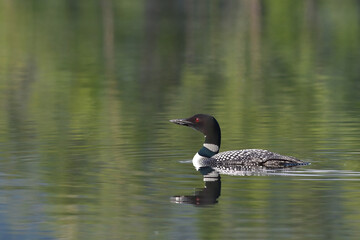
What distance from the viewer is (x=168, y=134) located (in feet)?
62.5

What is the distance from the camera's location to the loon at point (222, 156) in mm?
15219

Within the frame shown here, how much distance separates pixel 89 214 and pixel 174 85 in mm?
18330

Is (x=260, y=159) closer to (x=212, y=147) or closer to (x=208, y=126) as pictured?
(x=212, y=147)

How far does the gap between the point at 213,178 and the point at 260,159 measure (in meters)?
0.85

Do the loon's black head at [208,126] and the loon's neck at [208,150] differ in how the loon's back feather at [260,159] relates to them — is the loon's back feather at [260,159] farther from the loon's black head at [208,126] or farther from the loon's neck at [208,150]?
the loon's black head at [208,126]

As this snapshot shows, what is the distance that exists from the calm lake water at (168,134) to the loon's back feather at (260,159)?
1.06 ft

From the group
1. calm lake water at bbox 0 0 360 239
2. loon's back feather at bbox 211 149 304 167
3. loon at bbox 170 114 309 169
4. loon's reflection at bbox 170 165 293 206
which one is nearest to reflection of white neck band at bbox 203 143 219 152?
loon at bbox 170 114 309 169

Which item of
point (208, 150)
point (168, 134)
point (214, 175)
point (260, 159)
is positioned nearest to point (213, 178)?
point (214, 175)

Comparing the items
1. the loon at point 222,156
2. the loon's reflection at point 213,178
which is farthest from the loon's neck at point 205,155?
the loon's reflection at point 213,178

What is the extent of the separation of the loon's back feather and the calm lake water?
0.32 meters

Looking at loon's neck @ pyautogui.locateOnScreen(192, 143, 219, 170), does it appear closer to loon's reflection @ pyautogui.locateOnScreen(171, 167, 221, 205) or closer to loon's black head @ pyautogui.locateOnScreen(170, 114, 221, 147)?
loon's black head @ pyautogui.locateOnScreen(170, 114, 221, 147)

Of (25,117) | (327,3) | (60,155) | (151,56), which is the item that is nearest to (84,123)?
(25,117)

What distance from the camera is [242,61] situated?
1564 inches

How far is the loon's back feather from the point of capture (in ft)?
49.8
